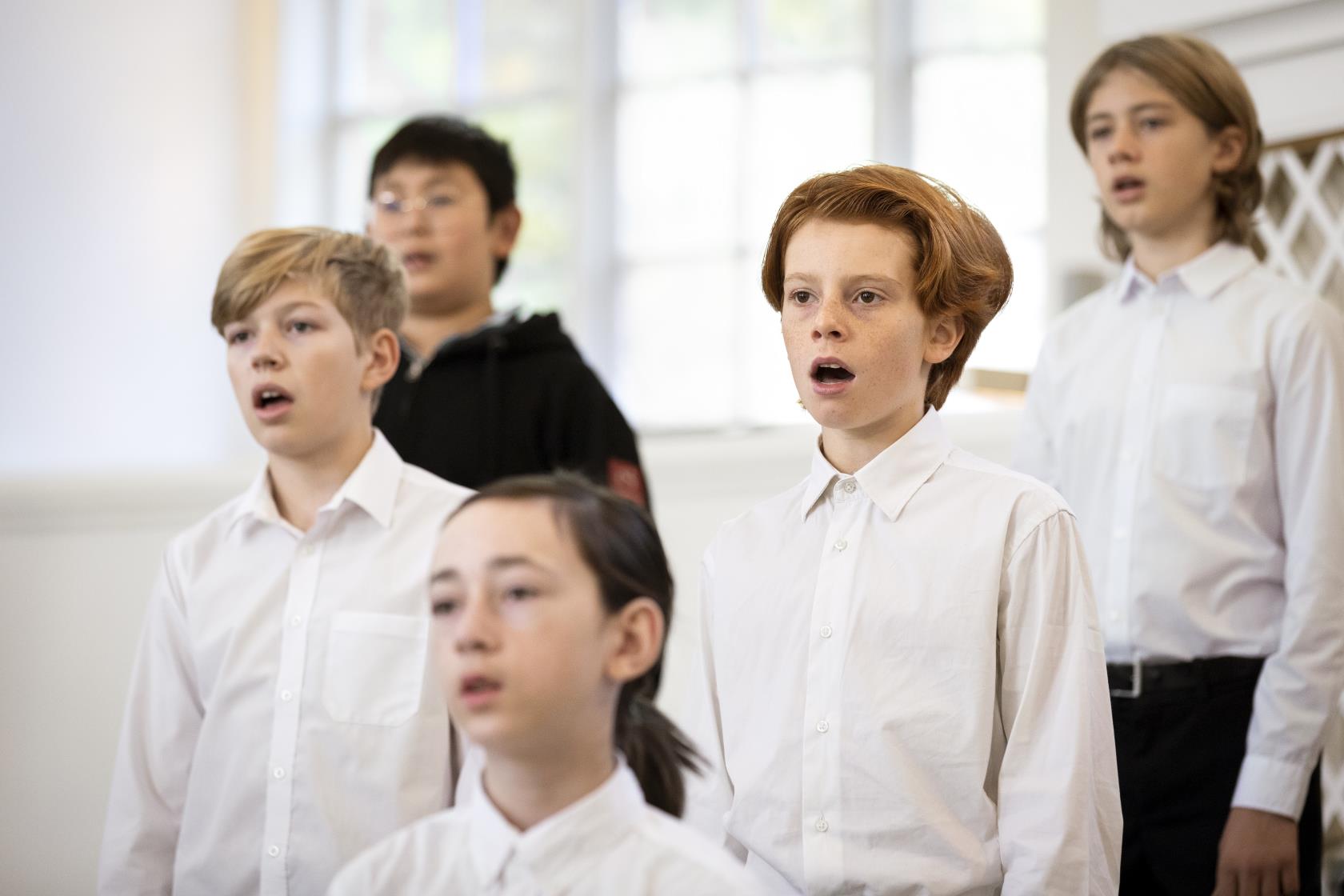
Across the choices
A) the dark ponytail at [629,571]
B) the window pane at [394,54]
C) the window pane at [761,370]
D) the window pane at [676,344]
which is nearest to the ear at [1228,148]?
the dark ponytail at [629,571]

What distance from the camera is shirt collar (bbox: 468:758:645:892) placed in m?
1.10

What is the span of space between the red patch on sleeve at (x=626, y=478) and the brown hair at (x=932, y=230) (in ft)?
1.95

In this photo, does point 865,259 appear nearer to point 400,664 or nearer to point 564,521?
point 564,521

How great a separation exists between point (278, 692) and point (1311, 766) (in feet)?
3.80

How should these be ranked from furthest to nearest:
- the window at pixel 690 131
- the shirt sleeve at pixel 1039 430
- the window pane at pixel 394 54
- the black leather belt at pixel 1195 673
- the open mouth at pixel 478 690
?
the window pane at pixel 394 54 < the window at pixel 690 131 < the shirt sleeve at pixel 1039 430 < the black leather belt at pixel 1195 673 < the open mouth at pixel 478 690

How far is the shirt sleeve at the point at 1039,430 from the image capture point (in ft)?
6.50

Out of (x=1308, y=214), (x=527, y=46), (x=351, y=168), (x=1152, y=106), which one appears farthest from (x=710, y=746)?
(x=351, y=168)

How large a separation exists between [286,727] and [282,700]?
0.03 m

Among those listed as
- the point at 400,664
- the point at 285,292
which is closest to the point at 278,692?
the point at 400,664

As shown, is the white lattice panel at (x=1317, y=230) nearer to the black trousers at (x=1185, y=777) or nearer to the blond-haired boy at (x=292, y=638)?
the black trousers at (x=1185, y=777)

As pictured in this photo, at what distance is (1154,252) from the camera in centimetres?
195

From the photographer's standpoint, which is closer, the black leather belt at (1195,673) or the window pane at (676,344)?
the black leather belt at (1195,673)

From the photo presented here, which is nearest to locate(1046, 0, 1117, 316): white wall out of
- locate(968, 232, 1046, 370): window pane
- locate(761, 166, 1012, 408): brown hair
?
locate(968, 232, 1046, 370): window pane

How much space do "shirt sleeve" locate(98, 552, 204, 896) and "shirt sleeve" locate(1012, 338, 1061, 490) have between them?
1.08 metres
